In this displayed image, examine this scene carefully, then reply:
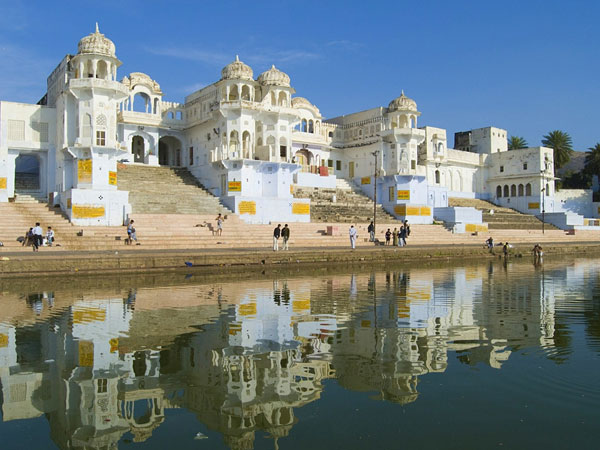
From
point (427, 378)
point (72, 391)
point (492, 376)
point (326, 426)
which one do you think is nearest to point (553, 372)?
point (492, 376)

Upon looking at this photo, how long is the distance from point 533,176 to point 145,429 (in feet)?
166

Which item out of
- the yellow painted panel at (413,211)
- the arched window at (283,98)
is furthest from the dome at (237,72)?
the yellow painted panel at (413,211)

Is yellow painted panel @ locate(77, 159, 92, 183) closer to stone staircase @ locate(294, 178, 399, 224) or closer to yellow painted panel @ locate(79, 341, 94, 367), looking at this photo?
stone staircase @ locate(294, 178, 399, 224)

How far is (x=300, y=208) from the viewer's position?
31422mm

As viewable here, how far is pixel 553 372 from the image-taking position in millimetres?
6504

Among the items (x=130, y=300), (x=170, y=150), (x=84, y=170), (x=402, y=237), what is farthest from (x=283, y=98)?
(x=130, y=300)

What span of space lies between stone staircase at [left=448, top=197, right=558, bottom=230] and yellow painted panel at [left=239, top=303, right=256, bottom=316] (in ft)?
100

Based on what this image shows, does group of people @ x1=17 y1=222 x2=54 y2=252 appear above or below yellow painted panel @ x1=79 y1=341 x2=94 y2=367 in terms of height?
above

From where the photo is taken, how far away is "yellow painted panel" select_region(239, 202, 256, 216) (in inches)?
1174

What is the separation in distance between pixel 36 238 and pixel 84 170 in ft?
22.7

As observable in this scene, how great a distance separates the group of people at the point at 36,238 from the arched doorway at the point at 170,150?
18.0 m

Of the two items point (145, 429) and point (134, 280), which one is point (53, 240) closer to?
point (134, 280)

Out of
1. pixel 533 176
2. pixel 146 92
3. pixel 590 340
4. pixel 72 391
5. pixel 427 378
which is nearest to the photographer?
pixel 72 391

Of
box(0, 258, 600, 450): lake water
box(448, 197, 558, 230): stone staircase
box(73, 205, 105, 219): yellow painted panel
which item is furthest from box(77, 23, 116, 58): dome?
box(448, 197, 558, 230): stone staircase
